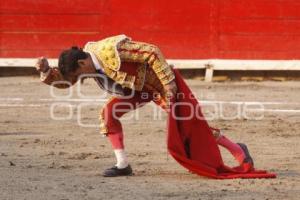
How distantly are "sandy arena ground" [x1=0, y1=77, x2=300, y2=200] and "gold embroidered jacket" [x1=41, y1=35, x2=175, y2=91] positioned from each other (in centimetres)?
52

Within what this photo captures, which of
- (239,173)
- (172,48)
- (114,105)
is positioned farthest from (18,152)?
(172,48)

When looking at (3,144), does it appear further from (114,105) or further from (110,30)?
(110,30)

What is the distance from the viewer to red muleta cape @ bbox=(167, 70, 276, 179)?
5.30 m

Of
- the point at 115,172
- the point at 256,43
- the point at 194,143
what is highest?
the point at 256,43

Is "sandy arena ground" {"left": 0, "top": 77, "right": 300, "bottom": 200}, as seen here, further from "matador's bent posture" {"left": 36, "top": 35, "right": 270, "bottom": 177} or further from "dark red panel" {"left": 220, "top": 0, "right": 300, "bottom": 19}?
"dark red panel" {"left": 220, "top": 0, "right": 300, "bottom": 19}

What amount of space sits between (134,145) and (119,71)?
1.61m

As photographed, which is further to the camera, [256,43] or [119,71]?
[256,43]

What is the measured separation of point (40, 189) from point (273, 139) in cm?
244

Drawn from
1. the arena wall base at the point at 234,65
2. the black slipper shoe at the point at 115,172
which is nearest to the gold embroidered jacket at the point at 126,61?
the black slipper shoe at the point at 115,172

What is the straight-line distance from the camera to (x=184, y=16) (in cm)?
1119

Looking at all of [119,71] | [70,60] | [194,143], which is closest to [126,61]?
[119,71]

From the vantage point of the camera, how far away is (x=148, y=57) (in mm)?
5098

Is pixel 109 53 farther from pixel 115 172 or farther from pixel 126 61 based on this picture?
pixel 115 172

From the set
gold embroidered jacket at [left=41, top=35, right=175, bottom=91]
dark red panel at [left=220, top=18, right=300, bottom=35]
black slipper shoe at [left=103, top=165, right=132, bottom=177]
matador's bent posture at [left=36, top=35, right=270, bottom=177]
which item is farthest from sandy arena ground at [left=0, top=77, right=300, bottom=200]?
dark red panel at [left=220, top=18, right=300, bottom=35]
